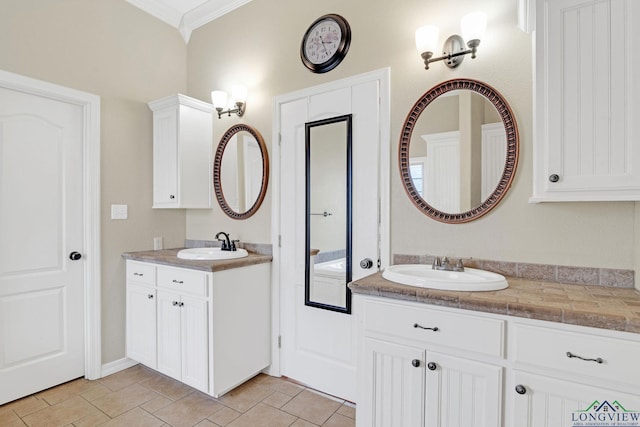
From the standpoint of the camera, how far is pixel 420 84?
1967 millimetres

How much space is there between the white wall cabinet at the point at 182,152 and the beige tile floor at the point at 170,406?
4.61ft

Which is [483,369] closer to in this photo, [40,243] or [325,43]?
[325,43]

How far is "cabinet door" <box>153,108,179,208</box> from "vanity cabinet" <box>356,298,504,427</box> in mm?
2009

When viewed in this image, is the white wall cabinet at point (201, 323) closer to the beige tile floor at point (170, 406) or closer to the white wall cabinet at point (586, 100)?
the beige tile floor at point (170, 406)

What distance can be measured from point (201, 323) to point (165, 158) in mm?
1465

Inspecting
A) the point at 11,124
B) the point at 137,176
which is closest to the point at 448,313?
the point at 137,176

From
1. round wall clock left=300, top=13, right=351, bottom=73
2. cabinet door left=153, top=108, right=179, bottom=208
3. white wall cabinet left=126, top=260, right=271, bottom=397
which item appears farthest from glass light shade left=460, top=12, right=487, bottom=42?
cabinet door left=153, top=108, right=179, bottom=208

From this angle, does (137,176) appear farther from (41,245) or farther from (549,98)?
(549,98)

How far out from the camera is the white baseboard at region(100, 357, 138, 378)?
8.39 ft

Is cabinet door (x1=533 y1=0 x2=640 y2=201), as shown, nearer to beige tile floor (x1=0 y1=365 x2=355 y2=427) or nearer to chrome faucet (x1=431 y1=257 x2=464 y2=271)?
chrome faucet (x1=431 y1=257 x2=464 y2=271)

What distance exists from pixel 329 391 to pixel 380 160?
5.27 ft

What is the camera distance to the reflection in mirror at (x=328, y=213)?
221 centimetres

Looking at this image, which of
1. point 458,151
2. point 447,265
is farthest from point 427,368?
point 458,151

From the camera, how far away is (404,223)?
6.63 ft
